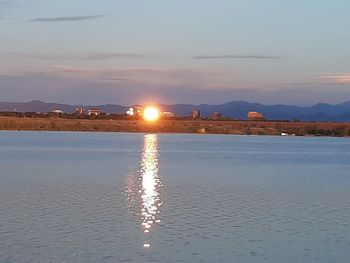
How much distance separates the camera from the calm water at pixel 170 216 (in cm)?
1611

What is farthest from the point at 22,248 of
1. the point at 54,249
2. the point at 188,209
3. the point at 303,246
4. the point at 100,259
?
the point at 188,209

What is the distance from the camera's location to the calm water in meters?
16.1

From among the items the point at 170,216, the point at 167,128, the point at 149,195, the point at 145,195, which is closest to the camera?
the point at 170,216

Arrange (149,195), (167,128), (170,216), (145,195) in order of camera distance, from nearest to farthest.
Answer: (170,216)
(149,195)
(145,195)
(167,128)

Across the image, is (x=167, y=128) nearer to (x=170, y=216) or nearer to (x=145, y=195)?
(x=145, y=195)

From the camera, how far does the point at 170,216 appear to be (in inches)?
830

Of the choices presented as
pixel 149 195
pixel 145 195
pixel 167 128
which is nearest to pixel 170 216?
pixel 149 195

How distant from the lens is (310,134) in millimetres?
132000

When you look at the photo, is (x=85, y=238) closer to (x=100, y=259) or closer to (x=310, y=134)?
(x=100, y=259)

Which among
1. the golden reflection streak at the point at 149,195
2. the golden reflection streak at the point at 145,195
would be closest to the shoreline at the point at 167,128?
the golden reflection streak at the point at 149,195

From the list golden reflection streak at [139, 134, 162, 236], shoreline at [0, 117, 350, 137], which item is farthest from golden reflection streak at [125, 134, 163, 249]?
shoreline at [0, 117, 350, 137]

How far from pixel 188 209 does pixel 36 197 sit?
5314 mm

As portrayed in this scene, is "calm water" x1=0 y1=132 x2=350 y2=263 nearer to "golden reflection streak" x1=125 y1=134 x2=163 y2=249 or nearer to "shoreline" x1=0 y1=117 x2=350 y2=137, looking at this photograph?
"golden reflection streak" x1=125 y1=134 x2=163 y2=249

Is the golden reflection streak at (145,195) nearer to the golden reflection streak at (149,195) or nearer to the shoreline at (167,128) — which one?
the golden reflection streak at (149,195)
